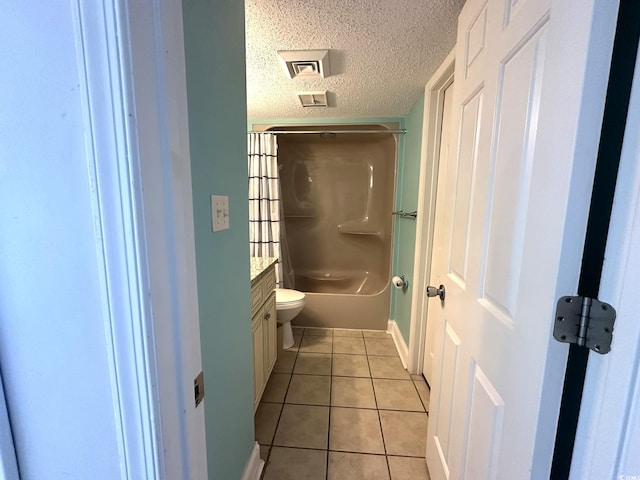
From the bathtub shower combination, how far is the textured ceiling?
1.07 metres

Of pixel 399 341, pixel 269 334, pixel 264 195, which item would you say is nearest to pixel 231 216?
pixel 269 334

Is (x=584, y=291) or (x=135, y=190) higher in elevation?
(x=135, y=190)

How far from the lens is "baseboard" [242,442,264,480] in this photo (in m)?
1.13

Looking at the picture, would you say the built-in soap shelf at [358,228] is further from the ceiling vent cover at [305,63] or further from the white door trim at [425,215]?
the ceiling vent cover at [305,63]

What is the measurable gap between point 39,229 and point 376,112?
2.46m

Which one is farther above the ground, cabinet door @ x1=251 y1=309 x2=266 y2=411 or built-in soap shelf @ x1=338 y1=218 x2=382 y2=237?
built-in soap shelf @ x1=338 y1=218 x2=382 y2=237

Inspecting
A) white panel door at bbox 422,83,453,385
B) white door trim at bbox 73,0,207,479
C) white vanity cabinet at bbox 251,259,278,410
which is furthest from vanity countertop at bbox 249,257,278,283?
white panel door at bbox 422,83,453,385

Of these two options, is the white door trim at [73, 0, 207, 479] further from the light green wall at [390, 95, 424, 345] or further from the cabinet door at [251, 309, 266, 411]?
the light green wall at [390, 95, 424, 345]

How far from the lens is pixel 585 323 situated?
0.47 meters

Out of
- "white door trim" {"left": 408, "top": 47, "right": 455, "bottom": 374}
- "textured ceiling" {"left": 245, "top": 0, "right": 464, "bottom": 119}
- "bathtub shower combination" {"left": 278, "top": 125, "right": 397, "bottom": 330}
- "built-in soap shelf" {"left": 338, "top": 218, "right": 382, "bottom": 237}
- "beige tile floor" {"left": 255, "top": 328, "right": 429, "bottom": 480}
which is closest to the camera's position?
"textured ceiling" {"left": 245, "top": 0, "right": 464, "bottom": 119}

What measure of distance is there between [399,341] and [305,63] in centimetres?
223

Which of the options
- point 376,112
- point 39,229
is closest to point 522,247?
point 39,229

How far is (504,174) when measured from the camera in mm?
697

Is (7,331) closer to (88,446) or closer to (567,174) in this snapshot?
(88,446)
